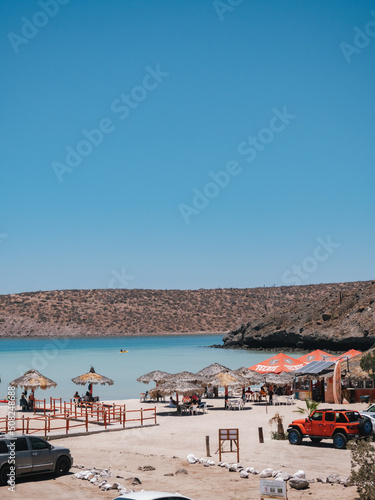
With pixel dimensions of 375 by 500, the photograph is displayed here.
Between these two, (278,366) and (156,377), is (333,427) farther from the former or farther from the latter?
(278,366)

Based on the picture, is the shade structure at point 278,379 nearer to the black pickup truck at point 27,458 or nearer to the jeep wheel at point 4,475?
the black pickup truck at point 27,458

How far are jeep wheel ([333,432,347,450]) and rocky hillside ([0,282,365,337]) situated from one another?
402 feet

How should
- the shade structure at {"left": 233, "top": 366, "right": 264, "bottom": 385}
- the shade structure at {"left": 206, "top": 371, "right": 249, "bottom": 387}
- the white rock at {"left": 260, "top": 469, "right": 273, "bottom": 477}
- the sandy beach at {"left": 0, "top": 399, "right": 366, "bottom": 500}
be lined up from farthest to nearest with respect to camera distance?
the shade structure at {"left": 233, "top": 366, "right": 264, "bottom": 385}
the shade structure at {"left": 206, "top": 371, "right": 249, "bottom": 387}
the white rock at {"left": 260, "top": 469, "right": 273, "bottom": 477}
the sandy beach at {"left": 0, "top": 399, "right": 366, "bottom": 500}

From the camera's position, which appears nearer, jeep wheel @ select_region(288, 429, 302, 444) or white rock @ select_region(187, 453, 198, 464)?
white rock @ select_region(187, 453, 198, 464)

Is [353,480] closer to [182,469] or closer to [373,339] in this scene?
[182,469]

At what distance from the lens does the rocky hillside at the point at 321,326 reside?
2908 inches

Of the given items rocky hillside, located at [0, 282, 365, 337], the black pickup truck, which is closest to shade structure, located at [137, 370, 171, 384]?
the black pickup truck

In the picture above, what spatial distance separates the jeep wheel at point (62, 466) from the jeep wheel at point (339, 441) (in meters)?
8.11

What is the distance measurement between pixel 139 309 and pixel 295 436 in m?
138

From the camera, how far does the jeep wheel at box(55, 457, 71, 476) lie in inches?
579

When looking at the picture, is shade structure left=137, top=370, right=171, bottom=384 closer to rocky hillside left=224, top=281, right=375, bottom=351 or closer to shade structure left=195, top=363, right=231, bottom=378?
shade structure left=195, top=363, right=231, bottom=378

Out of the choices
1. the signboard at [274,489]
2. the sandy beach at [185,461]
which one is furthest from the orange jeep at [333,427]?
the signboard at [274,489]

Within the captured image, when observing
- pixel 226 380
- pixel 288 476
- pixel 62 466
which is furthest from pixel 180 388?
pixel 288 476

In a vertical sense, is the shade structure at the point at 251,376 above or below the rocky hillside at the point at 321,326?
below
